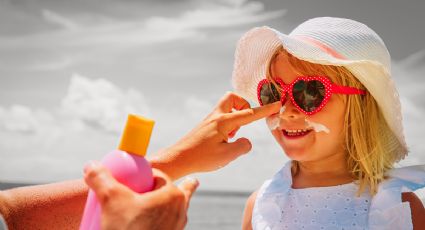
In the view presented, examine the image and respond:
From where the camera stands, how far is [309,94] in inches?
115

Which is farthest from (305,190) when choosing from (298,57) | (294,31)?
(294,31)

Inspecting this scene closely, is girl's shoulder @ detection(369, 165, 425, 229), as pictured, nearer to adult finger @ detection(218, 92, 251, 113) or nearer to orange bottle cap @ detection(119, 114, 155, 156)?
adult finger @ detection(218, 92, 251, 113)

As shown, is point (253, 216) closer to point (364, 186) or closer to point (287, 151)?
point (287, 151)

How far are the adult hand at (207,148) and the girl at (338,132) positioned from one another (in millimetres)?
573

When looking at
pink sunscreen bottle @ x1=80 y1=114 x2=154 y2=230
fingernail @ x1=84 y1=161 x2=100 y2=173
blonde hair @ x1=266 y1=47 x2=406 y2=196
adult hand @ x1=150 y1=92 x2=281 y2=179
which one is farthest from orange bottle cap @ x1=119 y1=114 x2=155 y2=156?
blonde hair @ x1=266 y1=47 x2=406 y2=196

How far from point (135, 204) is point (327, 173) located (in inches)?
88.5

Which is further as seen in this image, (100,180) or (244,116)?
(244,116)

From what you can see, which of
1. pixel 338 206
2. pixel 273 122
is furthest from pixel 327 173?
pixel 273 122

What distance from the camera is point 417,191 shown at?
9.98ft

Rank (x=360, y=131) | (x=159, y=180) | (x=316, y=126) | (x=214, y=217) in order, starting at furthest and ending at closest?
(x=214, y=217) < (x=360, y=131) < (x=316, y=126) < (x=159, y=180)

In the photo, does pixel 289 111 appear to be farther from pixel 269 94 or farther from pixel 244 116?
pixel 244 116

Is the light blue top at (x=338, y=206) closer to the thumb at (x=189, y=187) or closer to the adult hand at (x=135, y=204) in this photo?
the thumb at (x=189, y=187)

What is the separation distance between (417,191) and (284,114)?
1002 millimetres

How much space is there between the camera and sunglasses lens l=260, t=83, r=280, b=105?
3.08 metres
